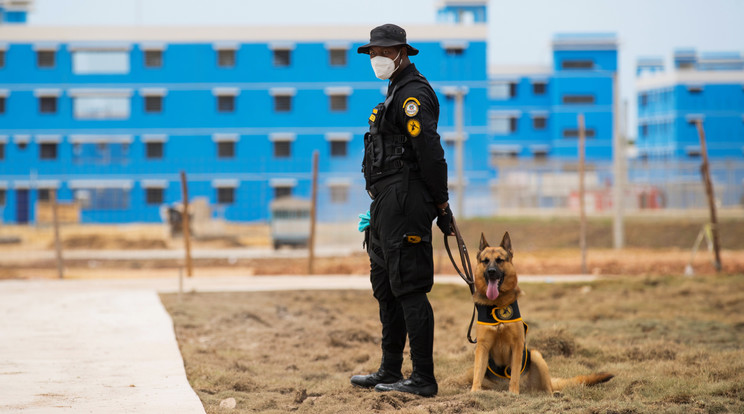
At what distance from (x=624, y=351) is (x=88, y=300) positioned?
6.41 meters

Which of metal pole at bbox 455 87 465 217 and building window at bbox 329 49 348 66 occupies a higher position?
building window at bbox 329 49 348 66

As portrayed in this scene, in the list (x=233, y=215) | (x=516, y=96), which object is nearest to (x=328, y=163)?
(x=233, y=215)

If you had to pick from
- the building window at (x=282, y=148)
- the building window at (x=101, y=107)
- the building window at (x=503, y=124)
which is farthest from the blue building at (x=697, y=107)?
the building window at (x=101, y=107)

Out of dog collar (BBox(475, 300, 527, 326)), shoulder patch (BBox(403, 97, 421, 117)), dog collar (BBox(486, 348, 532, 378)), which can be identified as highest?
shoulder patch (BBox(403, 97, 421, 117))

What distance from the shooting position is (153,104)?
49812 millimetres

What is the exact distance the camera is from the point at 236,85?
1969 inches

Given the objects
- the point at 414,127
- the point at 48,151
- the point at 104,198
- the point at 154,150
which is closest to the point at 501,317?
the point at 414,127

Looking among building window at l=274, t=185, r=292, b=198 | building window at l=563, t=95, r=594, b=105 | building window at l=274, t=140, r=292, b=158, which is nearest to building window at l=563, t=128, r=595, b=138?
building window at l=563, t=95, r=594, b=105

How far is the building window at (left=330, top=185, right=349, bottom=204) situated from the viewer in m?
22.8

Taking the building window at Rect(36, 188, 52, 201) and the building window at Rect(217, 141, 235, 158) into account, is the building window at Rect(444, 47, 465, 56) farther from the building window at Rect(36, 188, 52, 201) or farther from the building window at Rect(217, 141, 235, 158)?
the building window at Rect(36, 188, 52, 201)

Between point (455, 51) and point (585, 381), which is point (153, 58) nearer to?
point (455, 51)

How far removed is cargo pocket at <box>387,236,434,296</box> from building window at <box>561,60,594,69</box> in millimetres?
62243

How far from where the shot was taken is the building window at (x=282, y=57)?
165ft

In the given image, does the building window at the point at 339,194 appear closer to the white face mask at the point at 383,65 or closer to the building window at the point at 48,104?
the white face mask at the point at 383,65
